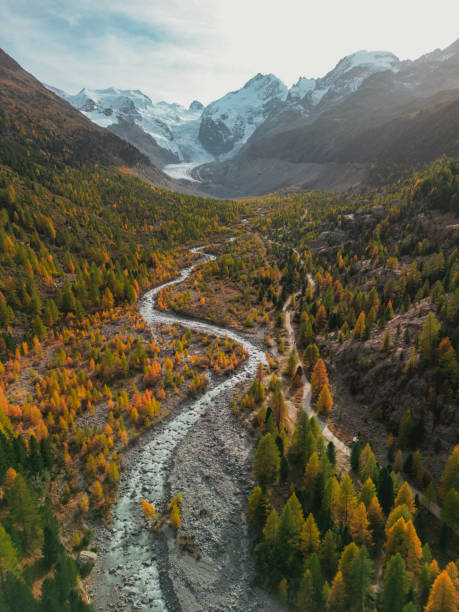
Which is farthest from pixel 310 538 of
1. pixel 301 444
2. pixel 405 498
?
pixel 301 444

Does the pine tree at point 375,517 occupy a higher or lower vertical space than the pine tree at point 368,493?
lower

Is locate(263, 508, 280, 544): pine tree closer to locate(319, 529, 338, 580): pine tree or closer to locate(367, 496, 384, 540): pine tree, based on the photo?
locate(319, 529, 338, 580): pine tree

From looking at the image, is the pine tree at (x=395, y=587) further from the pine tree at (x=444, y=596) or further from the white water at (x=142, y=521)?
the white water at (x=142, y=521)

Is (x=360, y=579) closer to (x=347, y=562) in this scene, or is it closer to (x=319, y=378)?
(x=347, y=562)

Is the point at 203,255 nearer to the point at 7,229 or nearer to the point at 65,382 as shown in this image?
the point at 7,229

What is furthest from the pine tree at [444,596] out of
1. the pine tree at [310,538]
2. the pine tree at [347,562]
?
the pine tree at [310,538]

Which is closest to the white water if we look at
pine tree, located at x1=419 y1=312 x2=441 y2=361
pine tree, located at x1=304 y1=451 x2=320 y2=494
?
pine tree, located at x1=304 y1=451 x2=320 y2=494
